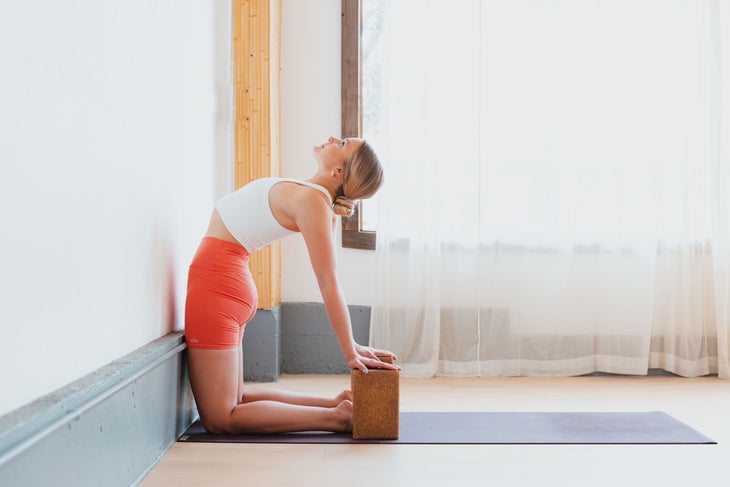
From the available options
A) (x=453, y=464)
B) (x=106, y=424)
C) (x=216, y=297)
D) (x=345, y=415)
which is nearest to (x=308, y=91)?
(x=216, y=297)

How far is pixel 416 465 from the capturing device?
2.11 m

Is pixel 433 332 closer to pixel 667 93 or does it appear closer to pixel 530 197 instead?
pixel 530 197

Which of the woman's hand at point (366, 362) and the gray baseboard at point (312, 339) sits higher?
the woman's hand at point (366, 362)

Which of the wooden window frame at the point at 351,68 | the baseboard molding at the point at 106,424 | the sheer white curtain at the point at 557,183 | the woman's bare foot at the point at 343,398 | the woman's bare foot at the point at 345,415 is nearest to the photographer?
the baseboard molding at the point at 106,424

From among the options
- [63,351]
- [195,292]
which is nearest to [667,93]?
[195,292]

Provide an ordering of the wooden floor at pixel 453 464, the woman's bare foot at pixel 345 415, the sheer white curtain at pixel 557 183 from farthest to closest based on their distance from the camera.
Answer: the sheer white curtain at pixel 557 183
the woman's bare foot at pixel 345 415
the wooden floor at pixel 453 464

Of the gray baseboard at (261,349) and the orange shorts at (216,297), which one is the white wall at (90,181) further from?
the gray baseboard at (261,349)

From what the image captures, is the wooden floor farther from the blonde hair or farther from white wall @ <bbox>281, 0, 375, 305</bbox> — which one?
white wall @ <bbox>281, 0, 375, 305</bbox>

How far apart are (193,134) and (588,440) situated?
1778mm

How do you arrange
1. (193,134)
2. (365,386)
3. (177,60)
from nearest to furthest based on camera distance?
(365,386) → (177,60) → (193,134)

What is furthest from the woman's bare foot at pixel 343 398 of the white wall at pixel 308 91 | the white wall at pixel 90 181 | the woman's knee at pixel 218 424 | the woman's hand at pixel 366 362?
the white wall at pixel 308 91

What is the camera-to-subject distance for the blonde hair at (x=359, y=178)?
2.52m

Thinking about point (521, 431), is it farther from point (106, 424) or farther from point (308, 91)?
point (308, 91)

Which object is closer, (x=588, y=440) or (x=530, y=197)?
(x=588, y=440)
